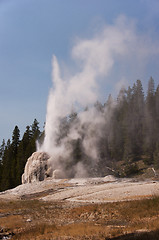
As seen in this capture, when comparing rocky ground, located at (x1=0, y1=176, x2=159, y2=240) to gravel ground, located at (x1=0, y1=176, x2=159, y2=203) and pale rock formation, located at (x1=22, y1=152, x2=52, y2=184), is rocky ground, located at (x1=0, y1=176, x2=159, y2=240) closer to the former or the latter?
gravel ground, located at (x1=0, y1=176, x2=159, y2=203)

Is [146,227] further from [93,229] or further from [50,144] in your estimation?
[50,144]

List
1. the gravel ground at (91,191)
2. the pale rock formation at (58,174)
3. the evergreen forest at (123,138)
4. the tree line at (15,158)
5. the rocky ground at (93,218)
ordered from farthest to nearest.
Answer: the tree line at (15,158) < the evergreen forest at (123,138) < the pale rock formation at (58,174) < the gravel ground at (91,191) < the rocky ground at (93,218)

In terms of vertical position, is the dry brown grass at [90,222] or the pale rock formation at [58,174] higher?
the pale rock formation at [58,174]

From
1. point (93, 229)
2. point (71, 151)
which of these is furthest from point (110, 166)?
point (93, 229)

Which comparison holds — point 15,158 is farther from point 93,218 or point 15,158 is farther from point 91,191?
point 93,218

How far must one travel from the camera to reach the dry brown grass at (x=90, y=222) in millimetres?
11867

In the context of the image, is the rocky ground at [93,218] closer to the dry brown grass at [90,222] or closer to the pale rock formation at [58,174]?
the dry brown grass at [90,222]

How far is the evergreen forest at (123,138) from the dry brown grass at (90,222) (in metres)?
32.3

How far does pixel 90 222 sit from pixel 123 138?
51.9 meters

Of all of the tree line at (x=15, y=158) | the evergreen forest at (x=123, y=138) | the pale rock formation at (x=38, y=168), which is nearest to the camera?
the pale rock formation at (x=38, y=168)

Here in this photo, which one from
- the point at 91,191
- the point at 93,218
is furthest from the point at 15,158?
the point at 93,218

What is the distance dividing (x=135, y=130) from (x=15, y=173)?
1350 inches

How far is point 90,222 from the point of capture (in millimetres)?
15164

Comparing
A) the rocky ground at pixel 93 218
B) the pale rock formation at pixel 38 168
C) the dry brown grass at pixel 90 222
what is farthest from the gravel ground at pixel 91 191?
the pale rock formation at pixel 38 168
